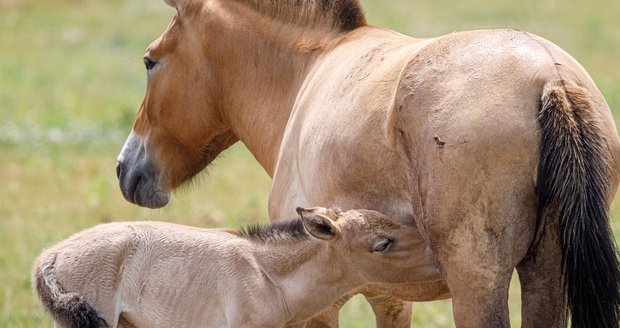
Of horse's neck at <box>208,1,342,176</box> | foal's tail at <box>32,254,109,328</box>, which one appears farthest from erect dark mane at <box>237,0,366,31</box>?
foal's tail at <box>32,254,109,328</box>

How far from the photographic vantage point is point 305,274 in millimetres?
4980

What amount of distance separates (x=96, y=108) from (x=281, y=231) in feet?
36.7

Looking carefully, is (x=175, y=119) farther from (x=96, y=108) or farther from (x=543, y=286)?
(x=96, y=108)

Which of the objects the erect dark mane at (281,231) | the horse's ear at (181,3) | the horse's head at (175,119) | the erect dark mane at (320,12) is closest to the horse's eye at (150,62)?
the horse's head at (175,119)

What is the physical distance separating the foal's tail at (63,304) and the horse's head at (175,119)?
4.83 ft

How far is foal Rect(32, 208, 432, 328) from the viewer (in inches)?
194

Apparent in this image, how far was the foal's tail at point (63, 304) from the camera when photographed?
4.76 metres

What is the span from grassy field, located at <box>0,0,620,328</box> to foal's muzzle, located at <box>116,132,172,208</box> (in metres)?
0.25

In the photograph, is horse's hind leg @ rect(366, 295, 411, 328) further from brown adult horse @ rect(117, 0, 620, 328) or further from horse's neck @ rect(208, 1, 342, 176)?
horse's neck @ rect(208, 1, 342, 176)

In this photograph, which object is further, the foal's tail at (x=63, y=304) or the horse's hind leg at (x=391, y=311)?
the horse's hind leg at (x=391, y=311)

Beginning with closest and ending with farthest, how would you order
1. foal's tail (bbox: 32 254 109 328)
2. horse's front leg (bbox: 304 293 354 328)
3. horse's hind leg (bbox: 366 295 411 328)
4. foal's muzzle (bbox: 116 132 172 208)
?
foal's tail (bbox: 32 254 109 328) < horse's front leg (bbox: 304 293 354 328) < horse's hind leg (bbox: 366 295 411 328) < foal's muzzle (bbox: 116 132 172 208)

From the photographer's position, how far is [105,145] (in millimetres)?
13484

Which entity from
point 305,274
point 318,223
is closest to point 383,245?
point 318,223

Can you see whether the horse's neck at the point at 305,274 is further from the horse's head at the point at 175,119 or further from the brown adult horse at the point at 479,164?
the horse's head at the point at 175,119
